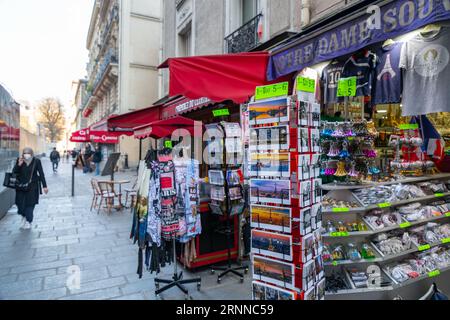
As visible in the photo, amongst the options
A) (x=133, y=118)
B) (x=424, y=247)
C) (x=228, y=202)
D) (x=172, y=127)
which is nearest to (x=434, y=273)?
(x=424, y=247)

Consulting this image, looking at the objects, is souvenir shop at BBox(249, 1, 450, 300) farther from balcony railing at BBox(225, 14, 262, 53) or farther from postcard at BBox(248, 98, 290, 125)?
balcony railing at BBox(225, 14, 262, 53)

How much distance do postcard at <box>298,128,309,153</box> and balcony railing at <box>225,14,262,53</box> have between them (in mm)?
5486

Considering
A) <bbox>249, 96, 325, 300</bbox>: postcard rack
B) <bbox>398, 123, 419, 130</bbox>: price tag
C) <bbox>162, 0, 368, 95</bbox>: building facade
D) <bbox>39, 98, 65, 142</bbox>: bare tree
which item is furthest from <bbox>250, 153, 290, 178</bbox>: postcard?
<bbox>39, 98, 65, 142</bbox>: bare tree

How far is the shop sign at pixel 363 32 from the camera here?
253 centimetres

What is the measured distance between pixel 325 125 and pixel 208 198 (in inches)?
88.1

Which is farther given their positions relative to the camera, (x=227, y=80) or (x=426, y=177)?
(x=426, y=177)

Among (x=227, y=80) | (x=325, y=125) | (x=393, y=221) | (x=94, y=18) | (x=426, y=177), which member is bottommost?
(x=393, y=221)

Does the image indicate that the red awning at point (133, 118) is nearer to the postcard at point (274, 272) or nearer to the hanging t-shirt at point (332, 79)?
the hanging t-shirt at point (332, 79)

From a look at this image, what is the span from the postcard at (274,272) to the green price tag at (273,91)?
5.54 ft

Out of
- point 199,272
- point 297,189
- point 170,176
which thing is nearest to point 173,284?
point 199,272

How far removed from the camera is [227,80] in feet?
12.1

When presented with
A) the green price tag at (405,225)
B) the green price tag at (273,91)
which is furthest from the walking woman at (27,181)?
the green price tag at (405,225)

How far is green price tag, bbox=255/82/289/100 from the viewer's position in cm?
297

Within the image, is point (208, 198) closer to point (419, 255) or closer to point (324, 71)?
point (324, 71)
